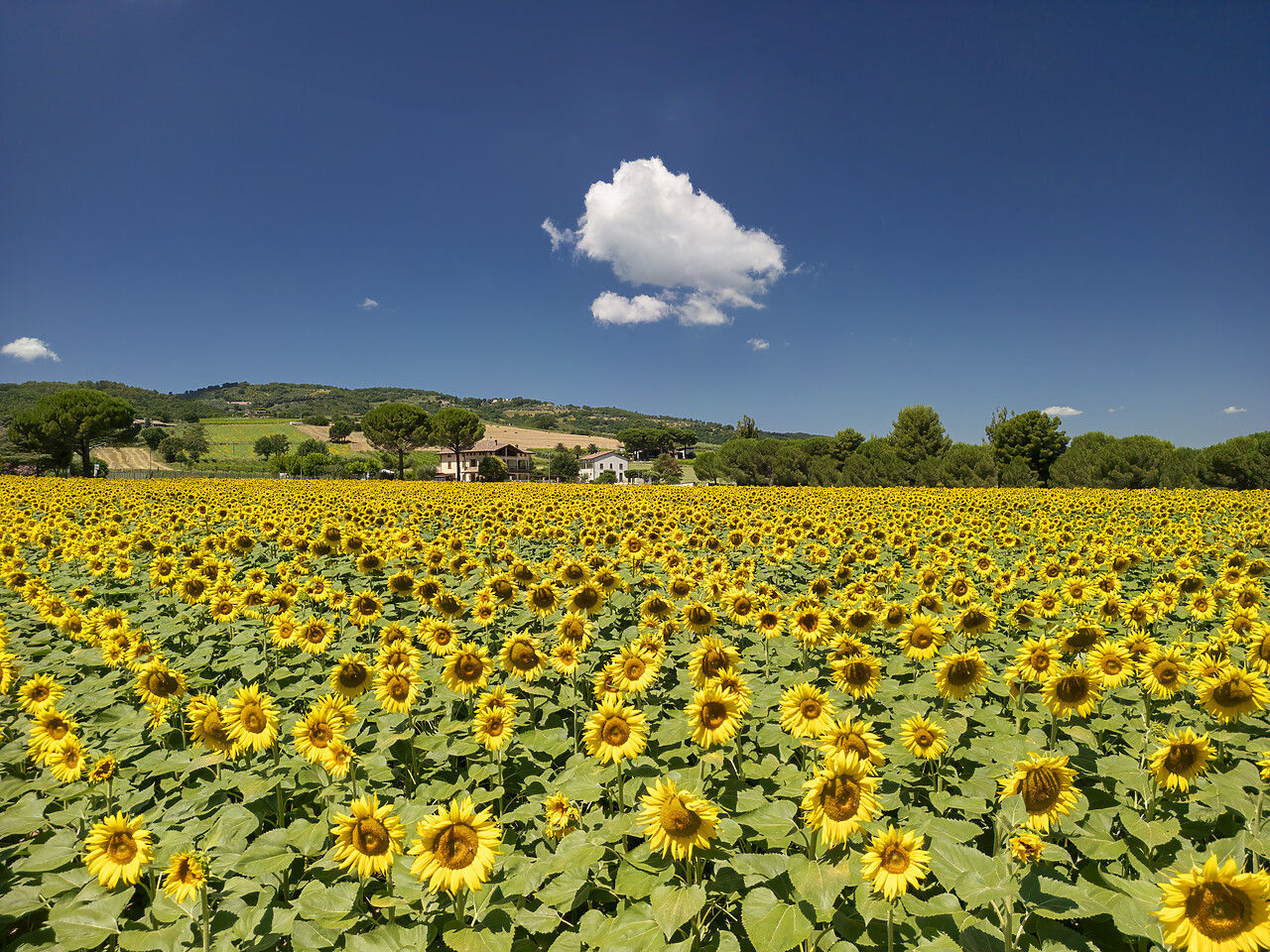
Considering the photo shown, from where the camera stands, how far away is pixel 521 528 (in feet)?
38.9

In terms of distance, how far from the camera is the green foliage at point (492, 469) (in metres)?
111

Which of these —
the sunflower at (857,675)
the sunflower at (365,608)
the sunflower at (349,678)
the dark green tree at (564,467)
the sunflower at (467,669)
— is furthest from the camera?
the dark green tree at (564,467)

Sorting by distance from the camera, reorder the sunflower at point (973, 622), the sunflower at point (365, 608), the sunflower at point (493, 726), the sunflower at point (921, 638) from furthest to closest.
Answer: the sunflower at point (365, 608), the sunflower at point (973, 622), the sunflower at point (921, 638), the sunflower at point (493, 726)

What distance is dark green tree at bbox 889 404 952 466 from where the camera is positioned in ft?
240

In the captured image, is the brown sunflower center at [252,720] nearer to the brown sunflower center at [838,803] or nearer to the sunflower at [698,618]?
the sunflower at [698,618]

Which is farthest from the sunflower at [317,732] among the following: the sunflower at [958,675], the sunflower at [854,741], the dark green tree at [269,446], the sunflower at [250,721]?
the dark green tree at [269,446]

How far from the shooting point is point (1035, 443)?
67375 millimetres

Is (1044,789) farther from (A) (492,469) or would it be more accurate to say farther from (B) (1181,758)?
(A) (492,469)

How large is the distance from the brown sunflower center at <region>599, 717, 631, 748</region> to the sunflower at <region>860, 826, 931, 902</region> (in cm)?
133

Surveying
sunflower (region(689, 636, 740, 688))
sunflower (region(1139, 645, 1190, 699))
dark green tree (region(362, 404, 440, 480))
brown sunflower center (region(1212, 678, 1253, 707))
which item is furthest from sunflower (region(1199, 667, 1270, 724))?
dark green tree (region(362, 404, 440, 480))

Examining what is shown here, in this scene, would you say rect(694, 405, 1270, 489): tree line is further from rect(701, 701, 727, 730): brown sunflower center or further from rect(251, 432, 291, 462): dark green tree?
rect(251, 432, 291, 462): dark green tree

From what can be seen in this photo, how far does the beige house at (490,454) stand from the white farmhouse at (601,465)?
49.0 feet

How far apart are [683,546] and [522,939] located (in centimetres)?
839

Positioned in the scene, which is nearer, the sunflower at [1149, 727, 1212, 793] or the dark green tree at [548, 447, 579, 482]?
the sunflower at [1149, 727, 1212, 793]
